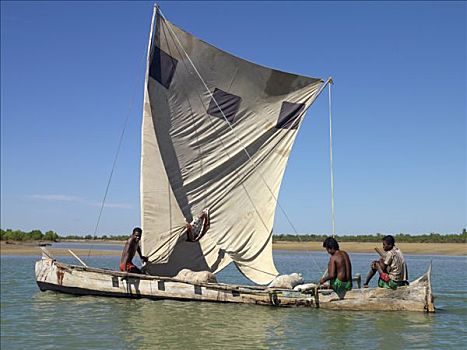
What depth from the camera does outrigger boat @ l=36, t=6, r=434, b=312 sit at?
16.1m

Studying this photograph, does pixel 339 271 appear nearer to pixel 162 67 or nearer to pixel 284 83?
pixel 284 83

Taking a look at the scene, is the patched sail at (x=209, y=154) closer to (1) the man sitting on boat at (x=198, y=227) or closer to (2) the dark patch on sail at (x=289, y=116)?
(2) the dark patch on sail at (x=289, y=116)

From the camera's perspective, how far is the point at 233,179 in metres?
16.9

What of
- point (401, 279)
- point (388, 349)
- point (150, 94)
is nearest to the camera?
point (388, 349)

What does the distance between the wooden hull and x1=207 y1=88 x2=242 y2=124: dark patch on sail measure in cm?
496

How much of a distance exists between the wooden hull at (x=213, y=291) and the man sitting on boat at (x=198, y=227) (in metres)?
1.56

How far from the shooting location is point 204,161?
1670cm

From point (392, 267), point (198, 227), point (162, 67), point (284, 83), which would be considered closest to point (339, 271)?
point (392, 267)

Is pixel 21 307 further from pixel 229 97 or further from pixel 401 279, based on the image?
pixel 401 279

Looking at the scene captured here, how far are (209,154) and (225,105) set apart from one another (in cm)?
156

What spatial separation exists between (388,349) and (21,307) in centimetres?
943

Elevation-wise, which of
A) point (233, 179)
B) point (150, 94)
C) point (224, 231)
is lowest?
point (224, 231)

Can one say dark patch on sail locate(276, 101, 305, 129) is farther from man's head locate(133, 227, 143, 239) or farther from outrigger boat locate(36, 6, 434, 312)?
man's head locate(133, 227, 143, 239)

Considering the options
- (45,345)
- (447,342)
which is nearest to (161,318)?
(45,345)
